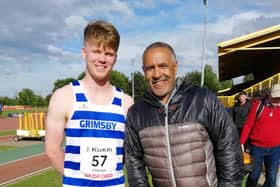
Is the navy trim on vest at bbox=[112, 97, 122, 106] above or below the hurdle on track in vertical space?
above

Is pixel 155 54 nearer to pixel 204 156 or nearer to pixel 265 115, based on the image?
pixel 204 156

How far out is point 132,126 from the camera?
244 cm

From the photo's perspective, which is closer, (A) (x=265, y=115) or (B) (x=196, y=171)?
(B) (x=196, y=171)

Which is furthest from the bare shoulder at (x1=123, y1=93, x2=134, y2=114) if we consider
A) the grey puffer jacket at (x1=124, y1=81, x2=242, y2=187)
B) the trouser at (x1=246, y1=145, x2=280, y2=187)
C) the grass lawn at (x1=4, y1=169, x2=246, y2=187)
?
the grass lawn at (x1=4, y1=169, x2=246, y2=187)

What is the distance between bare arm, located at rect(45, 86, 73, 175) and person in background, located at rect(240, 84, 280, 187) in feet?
11.8

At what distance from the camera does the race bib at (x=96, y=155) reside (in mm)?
2363

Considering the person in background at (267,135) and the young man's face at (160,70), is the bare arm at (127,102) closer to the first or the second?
the young man's face at (160,70)

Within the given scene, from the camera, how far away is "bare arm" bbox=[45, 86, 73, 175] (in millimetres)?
2410

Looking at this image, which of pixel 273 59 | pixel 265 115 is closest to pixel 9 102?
pixel 273 59

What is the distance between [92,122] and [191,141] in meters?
0.75

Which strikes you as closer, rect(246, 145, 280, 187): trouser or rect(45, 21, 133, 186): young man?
rect(45, 21, 133, 186): young man

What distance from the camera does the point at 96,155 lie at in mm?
2367

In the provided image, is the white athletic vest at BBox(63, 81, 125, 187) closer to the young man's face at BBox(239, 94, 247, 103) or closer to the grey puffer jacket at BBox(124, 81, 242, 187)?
the grey puffer jacket at BBox(124, 81, 242, 187)

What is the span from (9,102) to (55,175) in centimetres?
9245
